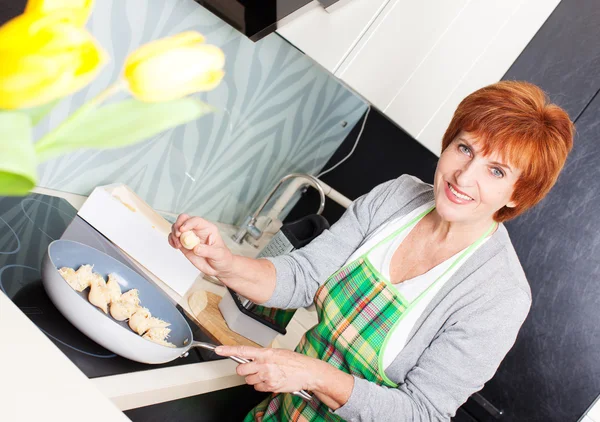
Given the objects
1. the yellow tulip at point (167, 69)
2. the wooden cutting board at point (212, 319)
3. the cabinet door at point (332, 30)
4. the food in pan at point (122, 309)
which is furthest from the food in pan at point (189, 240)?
the yellow tulip at point (167, 69)

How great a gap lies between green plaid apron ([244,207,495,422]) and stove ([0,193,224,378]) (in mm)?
220

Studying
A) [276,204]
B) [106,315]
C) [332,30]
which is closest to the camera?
[106,315]

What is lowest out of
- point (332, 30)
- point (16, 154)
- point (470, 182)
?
point (16, 154)

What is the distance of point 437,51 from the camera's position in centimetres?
160

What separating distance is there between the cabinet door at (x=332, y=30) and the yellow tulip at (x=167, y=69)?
1291mm

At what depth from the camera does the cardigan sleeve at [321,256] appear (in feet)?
4.28

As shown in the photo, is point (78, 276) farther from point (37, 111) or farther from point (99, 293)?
point (37, 111)

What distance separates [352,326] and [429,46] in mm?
782

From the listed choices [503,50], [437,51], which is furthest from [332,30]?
[503,50]

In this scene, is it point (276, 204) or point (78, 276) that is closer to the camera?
point (78, 276)

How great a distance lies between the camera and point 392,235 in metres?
1.37

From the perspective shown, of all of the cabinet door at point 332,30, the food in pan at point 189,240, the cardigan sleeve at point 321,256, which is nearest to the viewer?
the food in pan at point 189,240

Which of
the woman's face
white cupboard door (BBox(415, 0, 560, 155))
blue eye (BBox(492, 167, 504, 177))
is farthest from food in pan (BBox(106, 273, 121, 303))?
white cupboard door (BBox(415, 0, 560, 155))

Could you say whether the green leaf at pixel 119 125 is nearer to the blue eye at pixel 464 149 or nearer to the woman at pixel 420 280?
the woman at pixel 420 280
